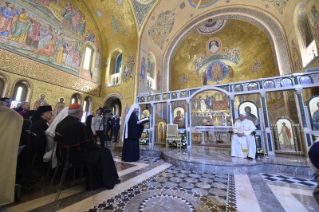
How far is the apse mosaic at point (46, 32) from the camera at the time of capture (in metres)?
7.44

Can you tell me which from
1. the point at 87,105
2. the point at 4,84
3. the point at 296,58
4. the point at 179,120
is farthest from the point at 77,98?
→ the point at 296,58

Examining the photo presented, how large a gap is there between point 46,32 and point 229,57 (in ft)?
53.0

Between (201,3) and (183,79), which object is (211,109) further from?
(201,3)

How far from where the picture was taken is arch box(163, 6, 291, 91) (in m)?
9.28

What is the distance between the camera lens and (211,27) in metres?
14.0

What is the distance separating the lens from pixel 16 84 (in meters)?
7.56

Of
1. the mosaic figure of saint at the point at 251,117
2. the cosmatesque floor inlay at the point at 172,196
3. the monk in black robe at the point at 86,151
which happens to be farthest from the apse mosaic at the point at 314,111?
the monk in black robe at the point at 86,151

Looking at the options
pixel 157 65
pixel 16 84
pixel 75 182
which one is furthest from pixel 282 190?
pixel 157 65

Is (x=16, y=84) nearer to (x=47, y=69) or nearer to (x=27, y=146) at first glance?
(x=47, y=69)

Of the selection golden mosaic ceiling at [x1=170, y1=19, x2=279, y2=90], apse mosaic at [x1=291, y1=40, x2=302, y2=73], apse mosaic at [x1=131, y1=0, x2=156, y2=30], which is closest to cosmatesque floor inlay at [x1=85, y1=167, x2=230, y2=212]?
apse mosaic at [x1=291, y1=40, x2=302, y2=73]

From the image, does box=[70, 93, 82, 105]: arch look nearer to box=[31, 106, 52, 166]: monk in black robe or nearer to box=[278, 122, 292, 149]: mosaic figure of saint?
box=[31, 106, 52, 166]: monk in black robe

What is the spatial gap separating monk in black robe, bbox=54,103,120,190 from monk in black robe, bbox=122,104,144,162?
194 centimetres

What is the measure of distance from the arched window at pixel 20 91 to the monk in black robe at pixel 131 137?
730 centimetres

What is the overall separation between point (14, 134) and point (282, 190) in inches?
165
